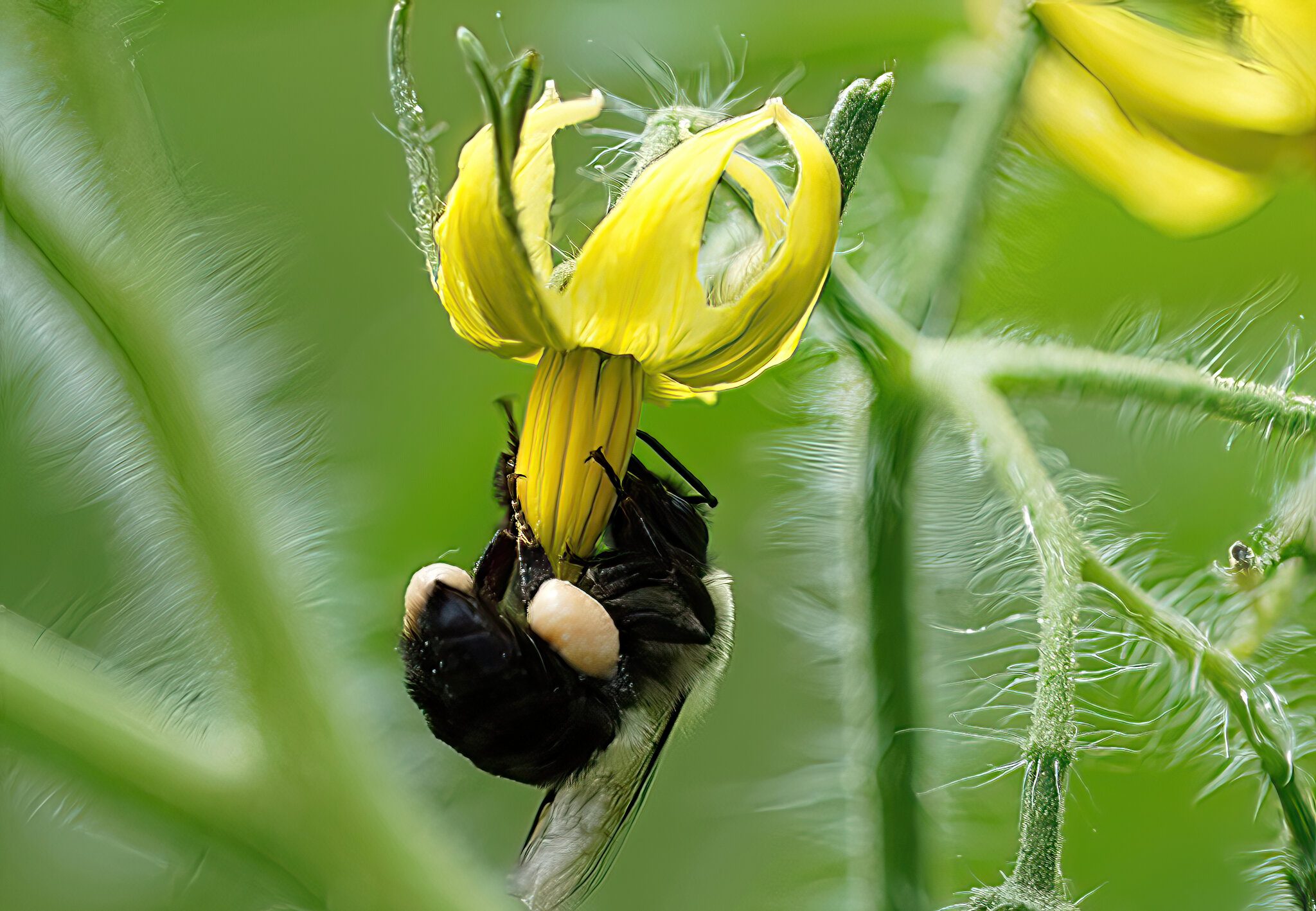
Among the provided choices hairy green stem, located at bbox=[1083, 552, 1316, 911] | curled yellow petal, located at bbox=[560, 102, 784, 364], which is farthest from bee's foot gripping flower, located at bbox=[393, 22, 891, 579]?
hairy green stem, located at bbox=[1083, 552, 1316, 911]

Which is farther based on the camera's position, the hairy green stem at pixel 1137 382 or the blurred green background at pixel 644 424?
the blurred green background at pixel 644 424

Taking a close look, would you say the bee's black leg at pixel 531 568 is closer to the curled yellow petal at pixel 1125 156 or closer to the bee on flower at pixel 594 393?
the bee on flower at pixel 594 393

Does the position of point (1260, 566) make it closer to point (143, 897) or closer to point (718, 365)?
point (718, 365)

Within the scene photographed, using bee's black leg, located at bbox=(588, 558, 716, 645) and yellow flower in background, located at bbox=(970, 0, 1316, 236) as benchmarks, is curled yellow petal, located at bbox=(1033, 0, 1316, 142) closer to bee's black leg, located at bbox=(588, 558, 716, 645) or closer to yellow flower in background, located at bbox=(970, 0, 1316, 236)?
yellow flower in background, located at bbox=(970, 0, 1316, 236)

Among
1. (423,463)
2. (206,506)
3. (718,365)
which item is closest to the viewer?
(718,365)

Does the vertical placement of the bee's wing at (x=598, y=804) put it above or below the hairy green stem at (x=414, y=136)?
below

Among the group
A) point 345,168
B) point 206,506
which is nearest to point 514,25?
point 345,168

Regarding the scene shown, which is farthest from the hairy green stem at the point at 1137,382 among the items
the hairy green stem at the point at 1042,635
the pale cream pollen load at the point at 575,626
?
the pale cream pollen load at the point at 575,626
